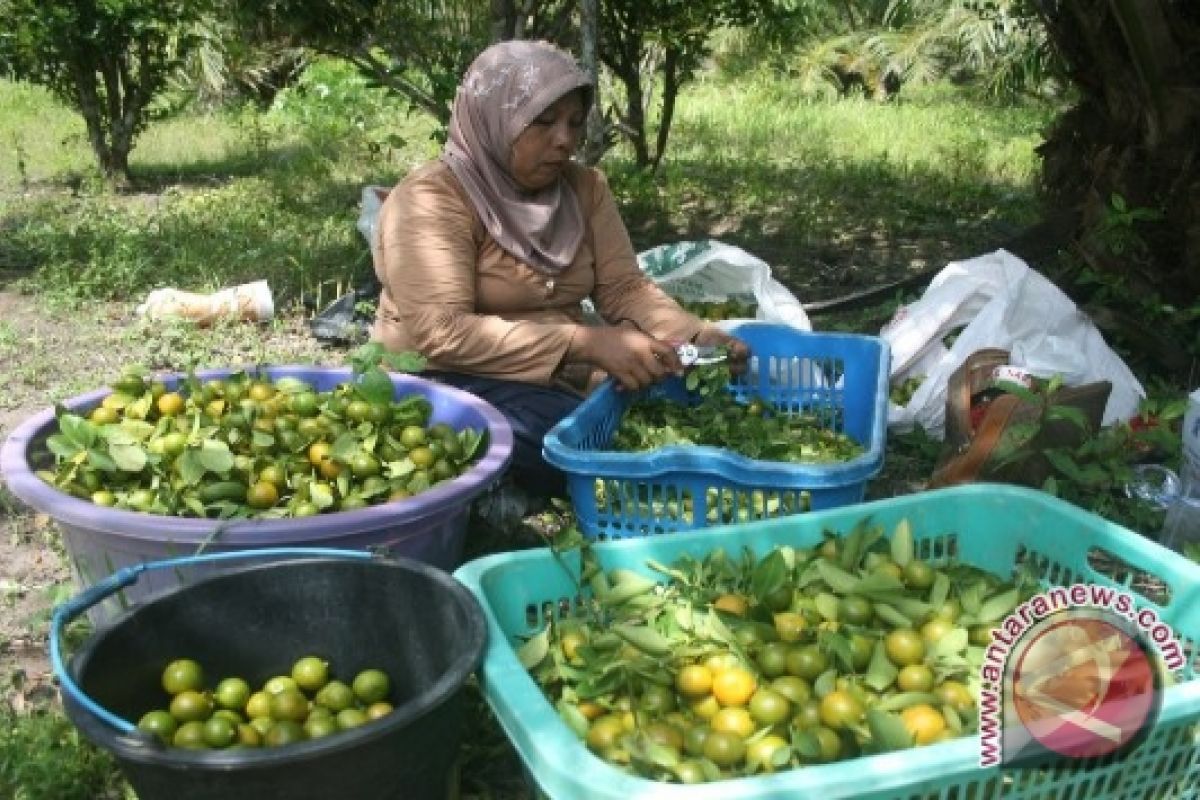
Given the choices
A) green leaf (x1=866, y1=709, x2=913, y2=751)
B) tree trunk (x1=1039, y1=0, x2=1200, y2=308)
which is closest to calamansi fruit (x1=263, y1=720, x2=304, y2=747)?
green leaf (x1=866, y1=709, x2=913, y2=751)

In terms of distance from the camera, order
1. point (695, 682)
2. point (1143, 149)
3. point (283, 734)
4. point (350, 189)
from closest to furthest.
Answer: point (283, 734) < point (695, 682) < point (1143, 149) < point (350, 189)

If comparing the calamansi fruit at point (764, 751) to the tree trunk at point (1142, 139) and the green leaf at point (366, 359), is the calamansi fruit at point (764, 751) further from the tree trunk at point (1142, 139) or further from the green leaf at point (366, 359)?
the tree trunk at point (1142, 139)

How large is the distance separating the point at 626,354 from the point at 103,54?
5838 millimetres

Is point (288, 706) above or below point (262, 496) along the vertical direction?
below

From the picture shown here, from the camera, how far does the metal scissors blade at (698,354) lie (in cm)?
289

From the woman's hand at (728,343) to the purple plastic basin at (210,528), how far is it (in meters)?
0.81

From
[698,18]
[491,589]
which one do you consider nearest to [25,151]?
[698,18]

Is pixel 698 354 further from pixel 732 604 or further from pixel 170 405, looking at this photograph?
pixel 170 405

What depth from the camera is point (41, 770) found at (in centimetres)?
190

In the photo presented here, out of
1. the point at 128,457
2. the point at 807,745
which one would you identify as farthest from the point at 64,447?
the point at 807,745

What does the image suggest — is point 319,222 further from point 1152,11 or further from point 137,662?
point 137,662

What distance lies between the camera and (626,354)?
8.93ft

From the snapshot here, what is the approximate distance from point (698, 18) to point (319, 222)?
2342 millimetres

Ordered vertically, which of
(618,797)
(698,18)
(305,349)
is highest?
(698,18)
